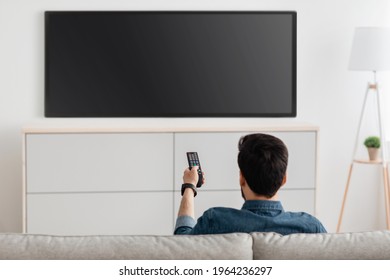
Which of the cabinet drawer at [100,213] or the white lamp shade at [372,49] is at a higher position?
the white lamp shade at [372,49]

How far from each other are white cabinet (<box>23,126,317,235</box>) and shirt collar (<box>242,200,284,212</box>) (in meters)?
2.37

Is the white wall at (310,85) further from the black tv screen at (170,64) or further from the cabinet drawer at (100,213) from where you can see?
the cabinet drawer at (100,213)

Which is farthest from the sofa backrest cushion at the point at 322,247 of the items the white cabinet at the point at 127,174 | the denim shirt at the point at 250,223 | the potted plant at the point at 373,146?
the potted plant at the point at 373,146

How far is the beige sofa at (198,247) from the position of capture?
214cm

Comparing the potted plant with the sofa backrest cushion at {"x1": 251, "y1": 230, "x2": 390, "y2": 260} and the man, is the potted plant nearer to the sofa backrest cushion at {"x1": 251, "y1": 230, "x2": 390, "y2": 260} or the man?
the man

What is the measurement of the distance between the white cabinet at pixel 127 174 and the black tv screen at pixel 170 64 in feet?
1.31

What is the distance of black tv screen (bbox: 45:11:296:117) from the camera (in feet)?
17.0

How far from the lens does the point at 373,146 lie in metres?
5.29

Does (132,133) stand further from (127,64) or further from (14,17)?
(14,17)

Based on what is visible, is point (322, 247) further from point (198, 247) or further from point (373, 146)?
point (373, 146)

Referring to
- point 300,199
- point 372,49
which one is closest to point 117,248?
point 300,199

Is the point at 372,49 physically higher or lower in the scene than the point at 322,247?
higher

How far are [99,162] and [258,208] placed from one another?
247 cm
